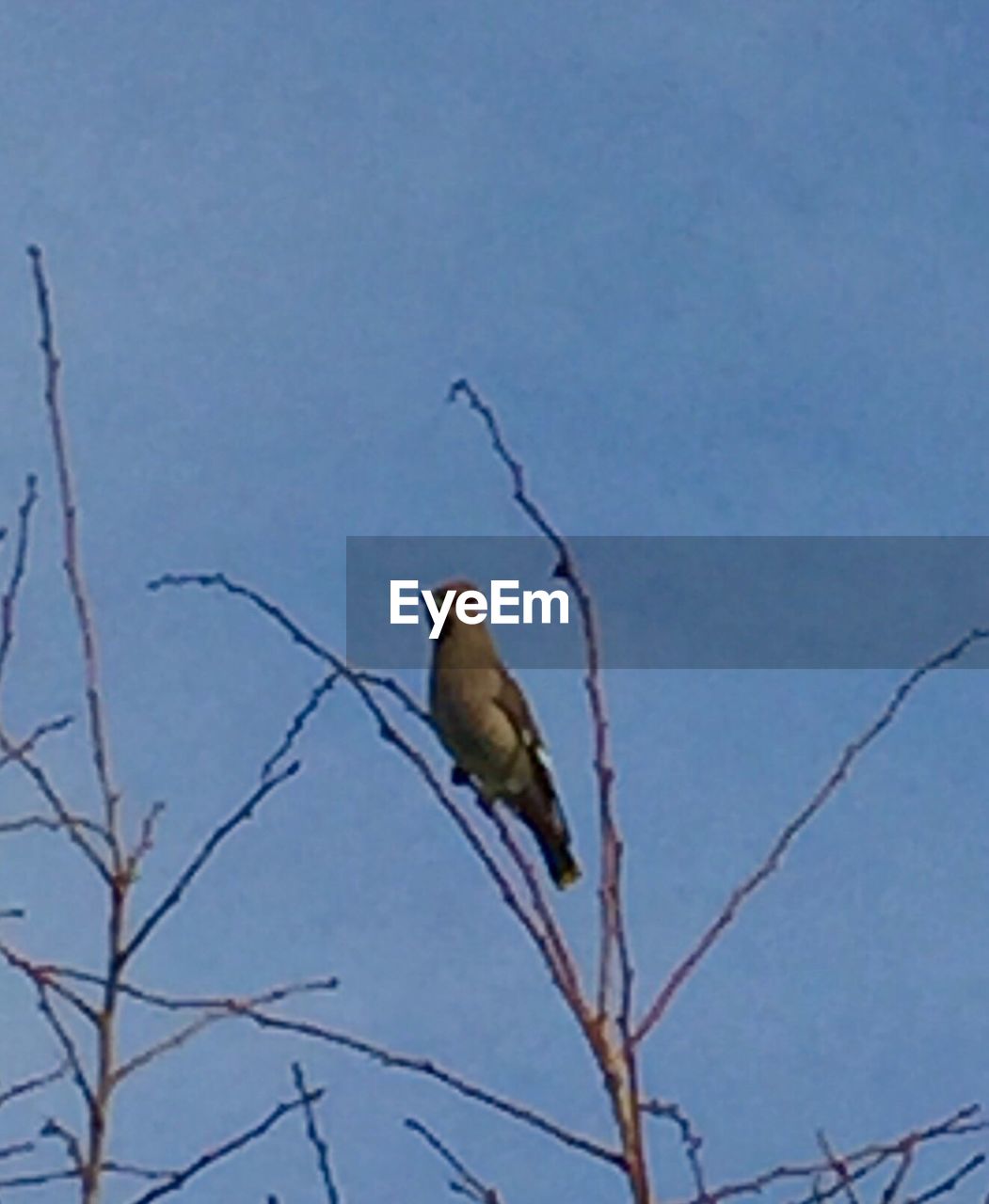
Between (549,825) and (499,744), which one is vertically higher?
(499,744)

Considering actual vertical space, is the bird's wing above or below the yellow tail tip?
above

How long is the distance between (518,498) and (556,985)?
28.8 inches

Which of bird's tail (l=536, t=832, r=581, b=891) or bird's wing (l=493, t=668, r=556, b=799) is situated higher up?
bird's wing (l=493, t=668, r=556, b=799)

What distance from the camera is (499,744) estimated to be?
263 inches

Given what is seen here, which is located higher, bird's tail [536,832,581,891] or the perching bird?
the perching bird

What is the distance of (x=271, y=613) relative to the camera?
122 inches

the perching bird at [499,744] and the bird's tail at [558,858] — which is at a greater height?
the perching bird at [499,744]

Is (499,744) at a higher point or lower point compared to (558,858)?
higher

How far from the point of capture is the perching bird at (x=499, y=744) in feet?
21.8

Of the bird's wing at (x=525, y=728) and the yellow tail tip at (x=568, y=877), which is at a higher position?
the bird's wing at (x=525, y=728)

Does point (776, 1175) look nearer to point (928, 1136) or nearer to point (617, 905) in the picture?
point (928, 1136)

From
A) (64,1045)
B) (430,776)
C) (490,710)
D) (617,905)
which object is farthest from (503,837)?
(490,710)

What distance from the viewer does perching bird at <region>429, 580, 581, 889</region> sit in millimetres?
6637

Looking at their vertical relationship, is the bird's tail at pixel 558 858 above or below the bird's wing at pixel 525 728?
below
